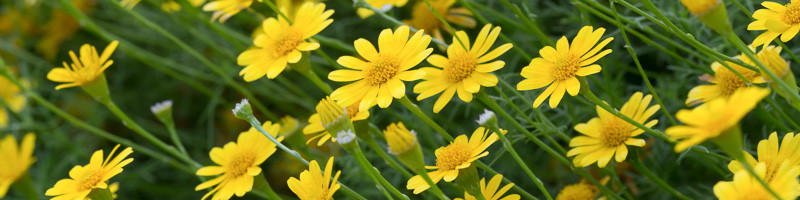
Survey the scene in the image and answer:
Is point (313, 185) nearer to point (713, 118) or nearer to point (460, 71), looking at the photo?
point (460, 71)

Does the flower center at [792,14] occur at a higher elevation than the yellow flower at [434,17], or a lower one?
lower

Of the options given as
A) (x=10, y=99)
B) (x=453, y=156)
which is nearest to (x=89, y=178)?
(x=453, y=156)

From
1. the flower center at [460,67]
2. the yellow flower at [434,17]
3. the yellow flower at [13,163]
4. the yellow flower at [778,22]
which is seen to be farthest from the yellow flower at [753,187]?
the yellow flower at [13,163]

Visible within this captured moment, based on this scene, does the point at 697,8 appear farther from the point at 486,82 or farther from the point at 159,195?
the point at 159,195

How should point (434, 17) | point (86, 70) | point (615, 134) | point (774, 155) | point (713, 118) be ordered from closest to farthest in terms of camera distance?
point (713, 118) < point (774, 155) < point (615, 134) < point (86, 70) < point (434, 17)

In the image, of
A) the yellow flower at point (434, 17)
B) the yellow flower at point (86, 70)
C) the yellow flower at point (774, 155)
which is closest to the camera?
the yellow flower at point (774, 155)

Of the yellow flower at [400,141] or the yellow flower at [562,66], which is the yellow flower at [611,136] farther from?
the yellow flower at [400,141]
